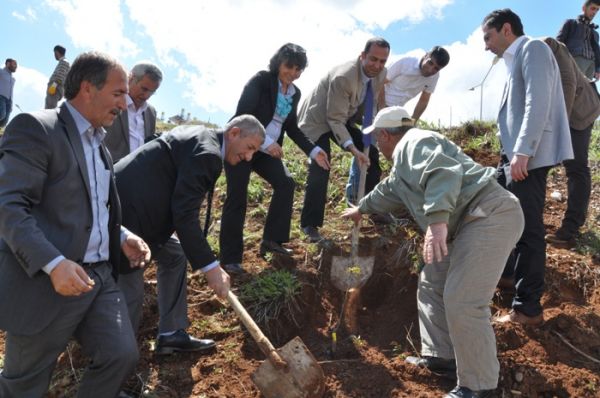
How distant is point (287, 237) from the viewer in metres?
4.90

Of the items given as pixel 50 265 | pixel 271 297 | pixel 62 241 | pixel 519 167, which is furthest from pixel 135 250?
pixel 519 167

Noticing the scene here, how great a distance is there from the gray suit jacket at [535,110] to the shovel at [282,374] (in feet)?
6.76

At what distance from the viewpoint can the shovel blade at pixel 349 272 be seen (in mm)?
4512

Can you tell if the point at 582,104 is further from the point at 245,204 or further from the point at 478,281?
the point at 245,204

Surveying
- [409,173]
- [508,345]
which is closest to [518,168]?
[409,173]

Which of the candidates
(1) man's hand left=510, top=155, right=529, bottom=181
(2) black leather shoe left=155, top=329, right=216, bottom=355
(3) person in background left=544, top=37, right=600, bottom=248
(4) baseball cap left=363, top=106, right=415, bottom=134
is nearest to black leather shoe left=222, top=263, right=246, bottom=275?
(2) black leather shoe left=155, top=329, right=216, bottom=355

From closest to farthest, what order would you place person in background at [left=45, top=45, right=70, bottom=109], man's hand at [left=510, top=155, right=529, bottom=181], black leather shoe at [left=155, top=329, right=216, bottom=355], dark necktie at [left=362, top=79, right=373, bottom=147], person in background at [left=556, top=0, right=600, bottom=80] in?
1. man's hand at [left=510, top=155, right=529, bottom=181]
2. black leather shoe at [left=155, top=329, right=216, bottom=355]
3. dark necktie at [left=362, top=79, right=373, bottom=147]
4. person in background at [left=556, top=0, right=600, bottom=80]
5. person in background at [left=45, top=45, right=70, bottom=109]

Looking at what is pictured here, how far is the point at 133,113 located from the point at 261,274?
1.78 m

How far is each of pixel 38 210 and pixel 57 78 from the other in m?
7.60

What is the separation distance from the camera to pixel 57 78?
8.94 meters

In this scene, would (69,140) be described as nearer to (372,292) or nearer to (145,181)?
(145,181)

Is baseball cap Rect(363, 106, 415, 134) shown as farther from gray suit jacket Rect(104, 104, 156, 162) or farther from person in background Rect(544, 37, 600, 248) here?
gray suit jacket Rect(104, 104, 156, 162)

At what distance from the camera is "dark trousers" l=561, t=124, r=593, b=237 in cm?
460

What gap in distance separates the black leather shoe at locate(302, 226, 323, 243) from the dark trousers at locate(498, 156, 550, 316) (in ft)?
6.46
